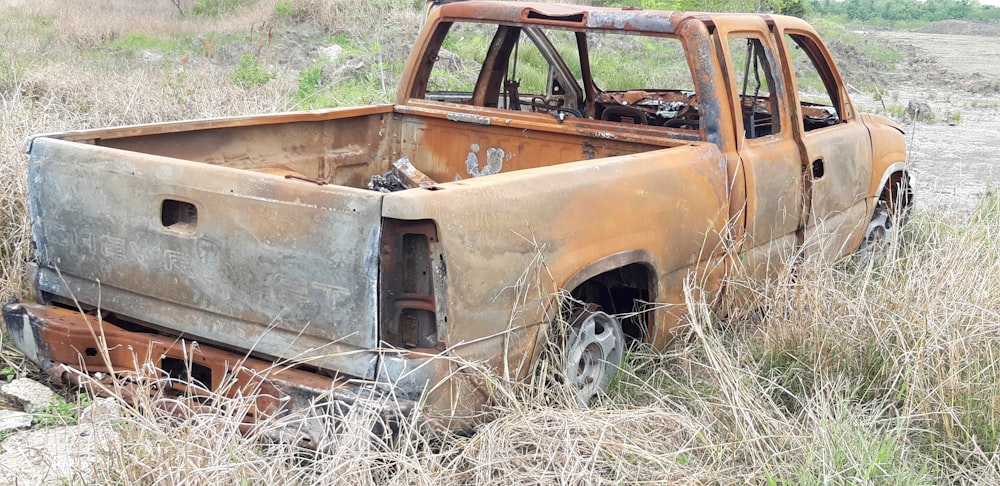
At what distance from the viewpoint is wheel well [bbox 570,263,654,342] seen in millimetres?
4148

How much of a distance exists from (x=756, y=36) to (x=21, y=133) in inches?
180

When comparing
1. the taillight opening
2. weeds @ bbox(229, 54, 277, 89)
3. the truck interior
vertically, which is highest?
the truck interior

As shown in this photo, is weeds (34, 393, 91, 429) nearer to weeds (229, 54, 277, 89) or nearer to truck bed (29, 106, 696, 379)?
truck bed (29, 106, 696, 379)

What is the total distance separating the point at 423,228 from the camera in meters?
3.11

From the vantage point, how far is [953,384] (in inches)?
144

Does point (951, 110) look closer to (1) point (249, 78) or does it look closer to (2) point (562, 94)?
(1) point (249, 78)

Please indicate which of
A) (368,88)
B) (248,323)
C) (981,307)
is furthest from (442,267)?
(368,88)

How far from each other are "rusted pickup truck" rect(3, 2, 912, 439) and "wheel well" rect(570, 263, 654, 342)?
11mm

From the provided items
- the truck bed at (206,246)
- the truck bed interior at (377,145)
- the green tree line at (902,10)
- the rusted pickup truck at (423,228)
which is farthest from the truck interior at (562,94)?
the green tree line at (902,10)

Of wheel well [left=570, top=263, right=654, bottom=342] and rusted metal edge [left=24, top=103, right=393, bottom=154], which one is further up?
rusted metal edge [left=24, top=103, right=393, bottom=154]

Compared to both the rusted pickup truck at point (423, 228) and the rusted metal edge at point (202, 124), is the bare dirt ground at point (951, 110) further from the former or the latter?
the rusted metal edge at point (202, 124)

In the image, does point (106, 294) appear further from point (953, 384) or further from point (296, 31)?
point (296, 31)

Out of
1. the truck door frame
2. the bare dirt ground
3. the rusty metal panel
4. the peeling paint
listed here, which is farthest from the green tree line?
the rusty metal panel

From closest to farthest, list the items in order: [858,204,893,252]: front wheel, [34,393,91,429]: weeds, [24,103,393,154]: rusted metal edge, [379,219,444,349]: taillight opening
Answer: [379,219,444,349]: taillight opening
[34,393,91,429]: weeds
[24,103,393,154]: rusted metal edge
[858,204,893,252]: front wheel
